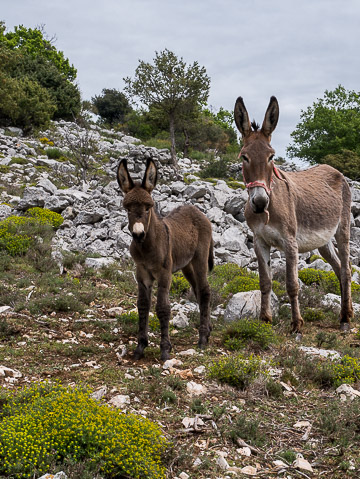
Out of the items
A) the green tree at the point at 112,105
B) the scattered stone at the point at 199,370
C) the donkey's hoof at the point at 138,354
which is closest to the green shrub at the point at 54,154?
the donkey's hoof at the point at 138,354

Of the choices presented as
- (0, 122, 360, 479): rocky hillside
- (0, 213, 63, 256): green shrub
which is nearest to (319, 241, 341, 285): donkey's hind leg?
(0, 122, 360, 479): rocky hillside

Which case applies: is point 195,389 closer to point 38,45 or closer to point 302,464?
point 302,464

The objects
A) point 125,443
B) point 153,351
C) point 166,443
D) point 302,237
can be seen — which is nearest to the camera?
point 125,443

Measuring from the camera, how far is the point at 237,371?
16.2 feet

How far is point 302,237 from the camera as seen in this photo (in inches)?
295

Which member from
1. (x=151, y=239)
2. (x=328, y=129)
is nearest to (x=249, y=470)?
(x=151, y=239)

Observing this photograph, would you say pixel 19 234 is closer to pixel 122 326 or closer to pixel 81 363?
pixel 122 326

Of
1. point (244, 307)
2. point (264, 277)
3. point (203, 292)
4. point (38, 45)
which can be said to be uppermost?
point (38, 45)

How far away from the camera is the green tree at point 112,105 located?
55.4m

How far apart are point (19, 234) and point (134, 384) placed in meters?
6.81

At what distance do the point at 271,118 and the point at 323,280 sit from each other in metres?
5.51

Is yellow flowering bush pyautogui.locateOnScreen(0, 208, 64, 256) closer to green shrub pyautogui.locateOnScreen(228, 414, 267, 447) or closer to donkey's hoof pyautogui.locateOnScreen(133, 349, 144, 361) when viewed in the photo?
donkey's hoof pyautogui.locateOnScreen(133, 349, 144, 361)

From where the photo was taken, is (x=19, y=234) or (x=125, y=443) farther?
(x=19, y=234)

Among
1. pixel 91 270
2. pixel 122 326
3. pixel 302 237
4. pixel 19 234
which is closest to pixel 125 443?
pixel 122 326
